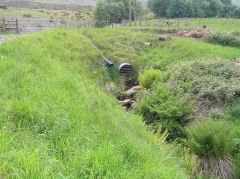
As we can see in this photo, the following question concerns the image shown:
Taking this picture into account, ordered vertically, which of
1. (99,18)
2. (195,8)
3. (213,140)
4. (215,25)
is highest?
(195,8)

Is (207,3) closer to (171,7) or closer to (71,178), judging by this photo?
(171,7)

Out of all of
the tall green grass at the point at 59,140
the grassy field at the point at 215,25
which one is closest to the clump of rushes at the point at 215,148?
the tall green grass at the point at 59,140

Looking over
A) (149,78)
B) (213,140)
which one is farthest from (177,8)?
(213,140)

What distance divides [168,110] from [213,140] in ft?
7.75

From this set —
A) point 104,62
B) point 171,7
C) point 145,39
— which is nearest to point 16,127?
point 104,62

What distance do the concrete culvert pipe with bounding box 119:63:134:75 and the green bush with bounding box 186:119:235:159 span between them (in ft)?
26.2

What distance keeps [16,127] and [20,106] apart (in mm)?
479

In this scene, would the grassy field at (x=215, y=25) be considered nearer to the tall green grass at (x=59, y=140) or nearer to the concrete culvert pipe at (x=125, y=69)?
the concrete culvert pipe at (x=125, y=69)

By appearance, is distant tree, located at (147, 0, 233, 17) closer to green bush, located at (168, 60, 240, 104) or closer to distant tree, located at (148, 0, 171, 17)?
distant tree, located at (148, 0, 171, 17)

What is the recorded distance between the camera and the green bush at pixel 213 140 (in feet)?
16.0

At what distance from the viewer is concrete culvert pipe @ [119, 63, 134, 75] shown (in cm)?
1270

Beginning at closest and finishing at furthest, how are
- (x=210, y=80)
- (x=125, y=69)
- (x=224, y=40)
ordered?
(x=210, y=80), (x=125, y=69), (x=224, y=40)

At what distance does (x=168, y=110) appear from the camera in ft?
23.5

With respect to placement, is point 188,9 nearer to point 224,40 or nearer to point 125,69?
point 224,40
